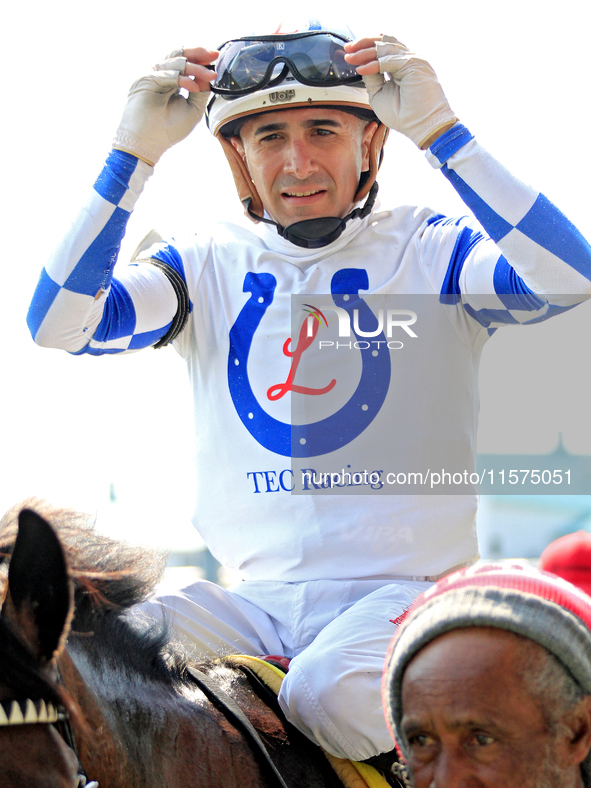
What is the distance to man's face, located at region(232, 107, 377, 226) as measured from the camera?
2424 mm

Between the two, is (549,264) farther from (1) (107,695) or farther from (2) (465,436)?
(1) (107,695)

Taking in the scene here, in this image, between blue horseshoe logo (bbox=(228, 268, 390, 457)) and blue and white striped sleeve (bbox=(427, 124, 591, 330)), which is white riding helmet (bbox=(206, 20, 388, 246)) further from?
blue and white striped sleeve (bbox=(427, 124, 591, 330))

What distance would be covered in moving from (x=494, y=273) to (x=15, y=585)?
1560mm

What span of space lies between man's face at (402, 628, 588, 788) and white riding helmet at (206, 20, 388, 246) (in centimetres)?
154

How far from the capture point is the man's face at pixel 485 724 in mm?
1155

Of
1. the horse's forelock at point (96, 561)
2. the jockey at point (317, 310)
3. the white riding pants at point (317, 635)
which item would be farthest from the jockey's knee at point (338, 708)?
the horse's forelock at point (96, 561)

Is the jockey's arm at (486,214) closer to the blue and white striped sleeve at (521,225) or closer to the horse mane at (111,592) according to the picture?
the blue and white striped sleeve at (521,225)

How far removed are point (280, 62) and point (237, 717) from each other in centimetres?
178

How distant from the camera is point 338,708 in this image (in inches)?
67.3

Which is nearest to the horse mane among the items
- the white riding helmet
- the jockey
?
the jockey

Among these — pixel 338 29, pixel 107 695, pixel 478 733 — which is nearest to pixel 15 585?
pixel 107 695

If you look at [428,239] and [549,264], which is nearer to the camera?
[549,264]

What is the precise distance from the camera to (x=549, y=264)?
2037 millimetres

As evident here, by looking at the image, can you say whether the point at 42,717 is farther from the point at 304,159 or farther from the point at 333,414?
the point at 304,159
